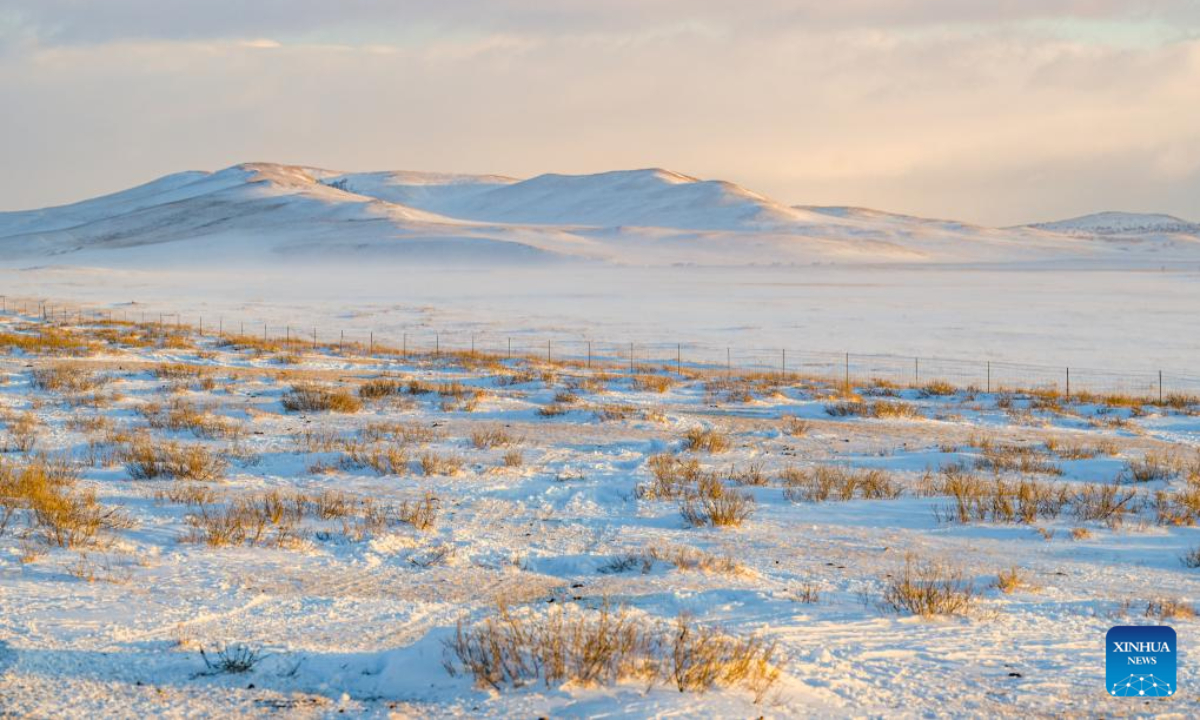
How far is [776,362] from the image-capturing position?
31562mm

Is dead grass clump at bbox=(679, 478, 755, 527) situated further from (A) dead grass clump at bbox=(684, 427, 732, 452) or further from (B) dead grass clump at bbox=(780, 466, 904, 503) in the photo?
(A) dead grass clump at bbox=(684, 427, 732, 452)

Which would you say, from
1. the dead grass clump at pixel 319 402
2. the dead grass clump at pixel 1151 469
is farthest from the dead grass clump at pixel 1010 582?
the dead grass clump at pixel 319 402

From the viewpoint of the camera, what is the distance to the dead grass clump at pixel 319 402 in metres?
16.6

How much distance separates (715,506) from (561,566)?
6.51 feet

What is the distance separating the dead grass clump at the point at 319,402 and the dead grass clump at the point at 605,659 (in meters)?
11.9

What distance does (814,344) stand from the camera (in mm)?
37594

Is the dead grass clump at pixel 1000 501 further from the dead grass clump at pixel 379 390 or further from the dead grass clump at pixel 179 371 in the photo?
the dead grass clump at pixel 179 371

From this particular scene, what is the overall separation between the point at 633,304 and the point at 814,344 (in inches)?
886

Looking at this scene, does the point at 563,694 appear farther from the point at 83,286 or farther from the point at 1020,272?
the point at 1020,272

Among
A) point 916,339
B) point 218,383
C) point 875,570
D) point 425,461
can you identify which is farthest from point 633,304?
point 875,570

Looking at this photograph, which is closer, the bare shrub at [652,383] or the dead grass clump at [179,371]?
the dead grass clump at [179,371]

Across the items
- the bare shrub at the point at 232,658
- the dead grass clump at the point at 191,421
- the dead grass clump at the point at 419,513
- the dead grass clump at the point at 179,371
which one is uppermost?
the dead grass clump at the point at 179,371

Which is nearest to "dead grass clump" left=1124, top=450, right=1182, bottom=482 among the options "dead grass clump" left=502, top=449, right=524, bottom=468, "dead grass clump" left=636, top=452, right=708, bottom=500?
"dead grass clump" left=636, top=452, right=708, bottom=500

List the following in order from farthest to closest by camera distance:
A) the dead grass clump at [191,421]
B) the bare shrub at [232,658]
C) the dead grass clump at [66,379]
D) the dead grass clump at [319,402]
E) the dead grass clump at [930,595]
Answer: the dead grass clump at [66,379], the dead grass clump at [319,402], the dead grass clump at [191,421], the dead grass clump at [930,595], the bare shrub at [232,658]
